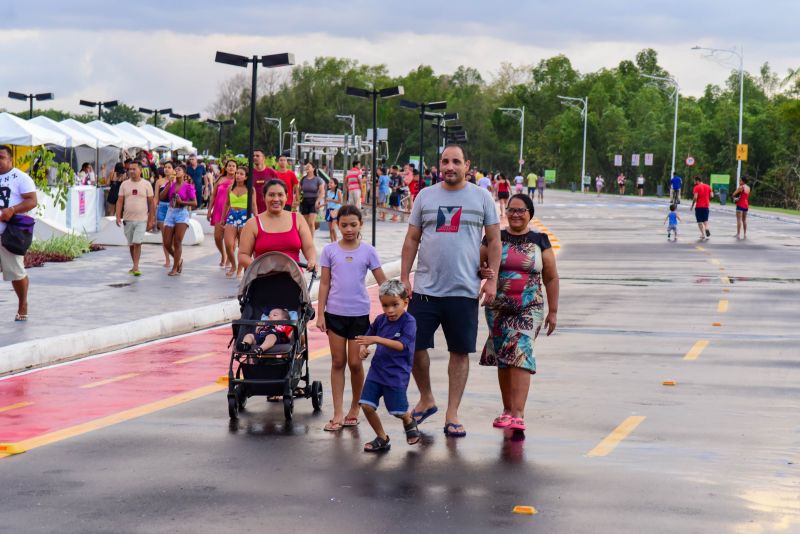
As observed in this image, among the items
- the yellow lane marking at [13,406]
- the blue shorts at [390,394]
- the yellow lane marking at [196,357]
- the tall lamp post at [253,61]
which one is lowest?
the yellow lane marking at [196,357]

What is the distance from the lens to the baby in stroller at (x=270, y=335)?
974cm

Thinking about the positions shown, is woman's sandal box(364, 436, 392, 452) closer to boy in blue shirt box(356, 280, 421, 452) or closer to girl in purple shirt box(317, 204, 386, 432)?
boy in blue shirt box(356, 280, 421, 452)

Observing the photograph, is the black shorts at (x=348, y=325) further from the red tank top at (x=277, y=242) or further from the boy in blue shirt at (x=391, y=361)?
the red tank top at (x=277, y=242)

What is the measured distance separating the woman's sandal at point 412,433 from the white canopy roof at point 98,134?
37321mm

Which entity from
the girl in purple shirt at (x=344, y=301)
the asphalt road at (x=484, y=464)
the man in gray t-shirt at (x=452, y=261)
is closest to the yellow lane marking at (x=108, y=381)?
the asphalt road at (x=484, y=464)

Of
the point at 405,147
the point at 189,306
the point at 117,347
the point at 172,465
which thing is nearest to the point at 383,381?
the point at 172,465

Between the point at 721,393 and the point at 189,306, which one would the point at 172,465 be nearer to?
the point at 721,393

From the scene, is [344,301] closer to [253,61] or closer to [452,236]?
[452,236]

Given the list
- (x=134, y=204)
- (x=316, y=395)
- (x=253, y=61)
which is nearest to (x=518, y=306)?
(x=316, y=395)

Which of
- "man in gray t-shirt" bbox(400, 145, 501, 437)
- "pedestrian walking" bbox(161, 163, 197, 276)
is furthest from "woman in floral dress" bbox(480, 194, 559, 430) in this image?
"pedestrian walking" bbox(161, 163, 197, 276)

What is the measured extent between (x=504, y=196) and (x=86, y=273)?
31500mm

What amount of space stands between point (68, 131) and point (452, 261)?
34270mm

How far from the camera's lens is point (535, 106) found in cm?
15362

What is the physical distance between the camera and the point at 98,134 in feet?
150
